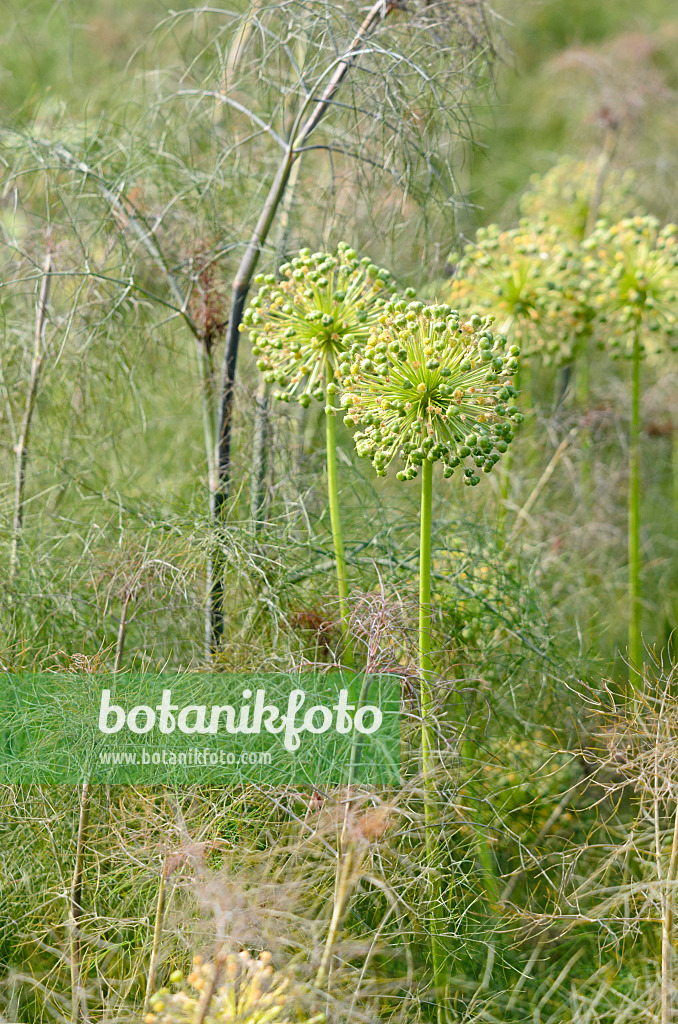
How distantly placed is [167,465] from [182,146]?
40.8 inches

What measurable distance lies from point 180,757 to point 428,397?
0.86m

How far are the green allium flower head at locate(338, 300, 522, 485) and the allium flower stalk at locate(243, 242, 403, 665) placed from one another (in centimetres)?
16

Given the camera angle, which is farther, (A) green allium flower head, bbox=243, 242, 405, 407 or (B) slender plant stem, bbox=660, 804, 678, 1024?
(A) green allium flower head, bbox=243, 242, 405, 407

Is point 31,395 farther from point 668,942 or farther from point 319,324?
point 668,942

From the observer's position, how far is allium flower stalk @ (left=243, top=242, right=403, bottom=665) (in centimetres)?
176

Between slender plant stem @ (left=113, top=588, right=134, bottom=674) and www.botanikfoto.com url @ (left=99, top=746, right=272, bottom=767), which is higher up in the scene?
slender plant stem @ (left=113, top=588, right=134, bottom=674)

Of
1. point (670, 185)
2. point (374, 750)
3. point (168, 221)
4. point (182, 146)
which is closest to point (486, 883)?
point (374, 750)

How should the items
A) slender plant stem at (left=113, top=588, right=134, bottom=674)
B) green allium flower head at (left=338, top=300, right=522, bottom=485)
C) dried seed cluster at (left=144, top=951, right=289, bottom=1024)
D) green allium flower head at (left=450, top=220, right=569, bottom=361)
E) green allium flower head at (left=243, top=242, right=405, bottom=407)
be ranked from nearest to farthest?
dried seed cluster at (left=144, top=951, right=289, bottom=1024) < green allium flower head at (left=338, top=300, right=522, bottom=485) < green allium flower head at (left=243, top=242, right=405, bottom=407) < slender plant stem at (left=113, top=588, right=134, bottom=674) < green allium flower head at (left=450, top=220, right=569, bottom=361)

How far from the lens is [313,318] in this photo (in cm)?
173

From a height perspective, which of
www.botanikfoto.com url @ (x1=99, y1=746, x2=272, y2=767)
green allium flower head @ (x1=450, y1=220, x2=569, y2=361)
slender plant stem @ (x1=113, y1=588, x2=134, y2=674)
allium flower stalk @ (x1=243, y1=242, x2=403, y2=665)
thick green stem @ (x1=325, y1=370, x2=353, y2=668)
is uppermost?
green allium flower head @ (x1=450, y1=220, x2=569, y2=361)

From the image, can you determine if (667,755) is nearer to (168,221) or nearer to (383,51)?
(383,51)

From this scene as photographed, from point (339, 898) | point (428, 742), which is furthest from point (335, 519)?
point (339, 898)

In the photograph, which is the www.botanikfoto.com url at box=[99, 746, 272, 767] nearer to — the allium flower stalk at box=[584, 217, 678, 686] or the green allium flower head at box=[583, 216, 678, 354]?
the allium flower stalk at box=[584, 217, 678, 686]

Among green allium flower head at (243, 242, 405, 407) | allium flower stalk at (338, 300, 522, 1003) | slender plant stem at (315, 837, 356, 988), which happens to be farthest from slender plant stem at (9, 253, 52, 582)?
slender plant stem at (315, 837, 356, 988)
